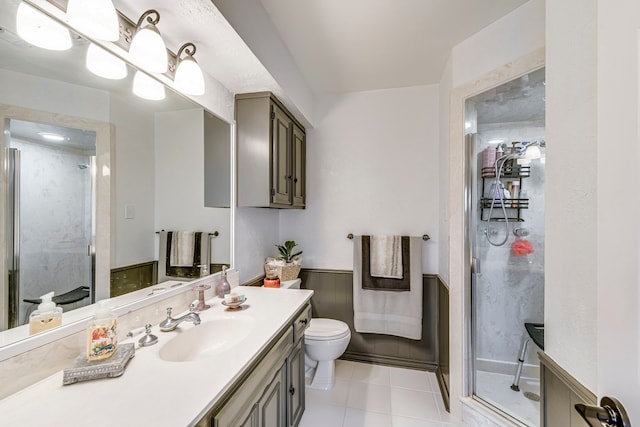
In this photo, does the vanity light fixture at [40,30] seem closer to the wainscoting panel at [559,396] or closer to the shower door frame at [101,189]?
the shower door frame at [101,189]

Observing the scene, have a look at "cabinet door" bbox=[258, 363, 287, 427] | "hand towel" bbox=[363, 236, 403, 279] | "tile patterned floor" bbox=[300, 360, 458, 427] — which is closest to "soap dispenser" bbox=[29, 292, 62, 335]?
"cabinet door" bbox=[258, 363, 287, 427]

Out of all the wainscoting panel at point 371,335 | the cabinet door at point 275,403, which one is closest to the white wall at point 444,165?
the wainscoting panel at point 371,335

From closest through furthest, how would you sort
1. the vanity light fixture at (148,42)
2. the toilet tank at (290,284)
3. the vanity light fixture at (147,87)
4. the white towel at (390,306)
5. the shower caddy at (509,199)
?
the vanity light fixture at (148,42), the vanity light fixture at (147,87), the shower caddy at (509,199), the toilet tank at (290,284), the white towel at (390,306)

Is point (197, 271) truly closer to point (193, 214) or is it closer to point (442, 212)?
point (193, 214)

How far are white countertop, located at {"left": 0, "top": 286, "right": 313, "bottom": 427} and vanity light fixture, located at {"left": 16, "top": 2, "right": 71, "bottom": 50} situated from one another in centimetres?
100

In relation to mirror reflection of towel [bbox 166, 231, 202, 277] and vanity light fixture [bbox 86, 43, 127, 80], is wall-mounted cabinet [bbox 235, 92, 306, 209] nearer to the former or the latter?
mirror reflection of towel [bbox 166, 231, 202, 277]

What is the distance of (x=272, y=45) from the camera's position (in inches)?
62.6

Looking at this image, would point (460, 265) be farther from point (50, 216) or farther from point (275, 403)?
point (50, 216)

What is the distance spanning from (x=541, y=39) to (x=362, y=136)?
135cm

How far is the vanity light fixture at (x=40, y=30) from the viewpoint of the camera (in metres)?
0.78

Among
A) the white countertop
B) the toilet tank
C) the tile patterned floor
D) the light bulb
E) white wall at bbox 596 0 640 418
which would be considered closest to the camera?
white wall at bbox 596 0 640 418

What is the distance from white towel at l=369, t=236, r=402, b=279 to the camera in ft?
7.41

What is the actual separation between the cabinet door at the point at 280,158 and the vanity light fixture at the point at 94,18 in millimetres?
1018

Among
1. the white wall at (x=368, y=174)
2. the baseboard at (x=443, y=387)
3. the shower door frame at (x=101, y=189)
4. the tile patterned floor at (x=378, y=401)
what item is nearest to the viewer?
the shower door frame at (x=101, y=189)
